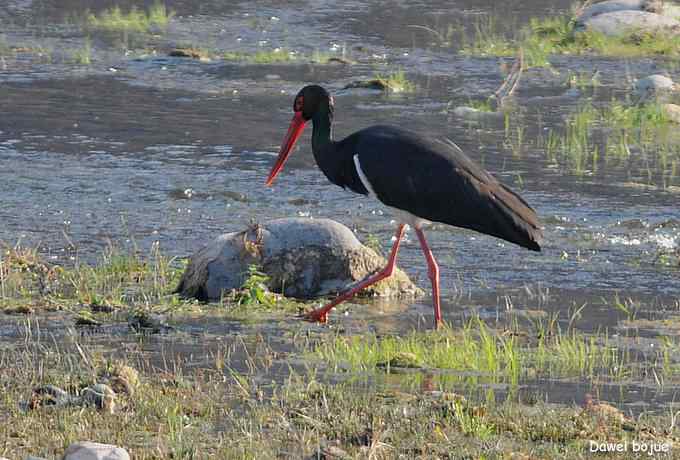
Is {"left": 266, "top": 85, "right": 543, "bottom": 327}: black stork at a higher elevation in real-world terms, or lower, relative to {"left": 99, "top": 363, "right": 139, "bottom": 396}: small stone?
higher

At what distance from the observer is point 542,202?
11148mm

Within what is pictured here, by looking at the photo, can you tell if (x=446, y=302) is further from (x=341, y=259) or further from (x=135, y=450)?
(x=135, y=450)

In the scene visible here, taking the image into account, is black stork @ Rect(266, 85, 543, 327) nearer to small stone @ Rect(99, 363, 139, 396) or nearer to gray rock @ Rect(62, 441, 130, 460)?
small stone @ Rect(99, 363, 139, 396)

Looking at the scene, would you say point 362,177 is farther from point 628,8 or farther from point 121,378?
point 628,8

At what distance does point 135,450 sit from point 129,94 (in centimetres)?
1043

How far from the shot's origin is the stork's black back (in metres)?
7.89

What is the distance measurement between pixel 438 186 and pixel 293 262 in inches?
39.6

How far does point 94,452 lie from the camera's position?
505 centimetres

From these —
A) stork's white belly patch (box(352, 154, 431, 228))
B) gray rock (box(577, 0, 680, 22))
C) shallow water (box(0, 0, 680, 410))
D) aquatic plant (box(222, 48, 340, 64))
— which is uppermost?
gray rock (box(577, 0, 680, 22))

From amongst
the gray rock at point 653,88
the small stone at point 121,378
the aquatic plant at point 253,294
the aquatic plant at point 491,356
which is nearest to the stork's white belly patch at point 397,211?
the aquatic plant at point 253,294

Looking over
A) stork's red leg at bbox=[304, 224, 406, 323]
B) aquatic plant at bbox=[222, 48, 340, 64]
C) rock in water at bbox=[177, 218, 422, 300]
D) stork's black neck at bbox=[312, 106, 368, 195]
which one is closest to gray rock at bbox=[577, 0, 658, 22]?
aquatic plant at bbox=[222, 48, 340, 64]

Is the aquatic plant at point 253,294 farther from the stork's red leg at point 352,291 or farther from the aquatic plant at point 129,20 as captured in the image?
the aquatic plant at point 129,20

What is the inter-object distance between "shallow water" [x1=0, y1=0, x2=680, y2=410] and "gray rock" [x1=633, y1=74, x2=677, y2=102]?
17.7 inches

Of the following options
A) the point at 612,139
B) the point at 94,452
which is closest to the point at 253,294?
the point at 94,452
